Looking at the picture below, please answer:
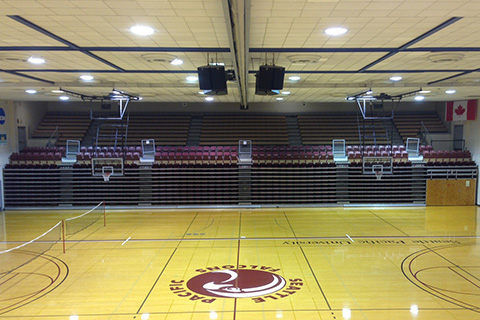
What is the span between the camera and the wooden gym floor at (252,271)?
21.3ft

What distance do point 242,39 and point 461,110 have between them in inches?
622

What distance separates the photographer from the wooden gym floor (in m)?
6.50

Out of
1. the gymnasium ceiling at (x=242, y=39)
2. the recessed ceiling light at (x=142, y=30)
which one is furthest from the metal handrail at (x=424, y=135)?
the recessed ceiling light at (x=142, y=30)

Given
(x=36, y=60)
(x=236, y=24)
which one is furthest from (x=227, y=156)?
(x=236, y=24)

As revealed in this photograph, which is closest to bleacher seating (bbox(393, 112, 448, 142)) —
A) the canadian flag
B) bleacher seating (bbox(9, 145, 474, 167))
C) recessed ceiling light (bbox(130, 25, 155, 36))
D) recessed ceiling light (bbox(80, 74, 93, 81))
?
the canadian flag

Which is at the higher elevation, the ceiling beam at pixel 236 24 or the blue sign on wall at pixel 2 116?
the ceiling beam at pixel 236 24

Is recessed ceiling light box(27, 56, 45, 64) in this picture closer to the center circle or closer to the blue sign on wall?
the center circle

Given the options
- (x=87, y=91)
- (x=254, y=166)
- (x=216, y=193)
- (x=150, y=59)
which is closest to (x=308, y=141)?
(x=254, y=166)

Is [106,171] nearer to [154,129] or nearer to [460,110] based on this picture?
[154,129]

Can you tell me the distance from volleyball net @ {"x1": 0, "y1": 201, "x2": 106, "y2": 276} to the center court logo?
4205mm

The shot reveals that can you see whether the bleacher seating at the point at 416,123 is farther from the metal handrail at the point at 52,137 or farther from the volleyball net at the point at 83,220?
the metal handrail at the point at 52,137

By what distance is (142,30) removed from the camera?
20.5 ft

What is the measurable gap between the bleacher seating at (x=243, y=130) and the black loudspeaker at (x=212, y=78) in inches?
468

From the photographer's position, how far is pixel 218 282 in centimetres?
772
